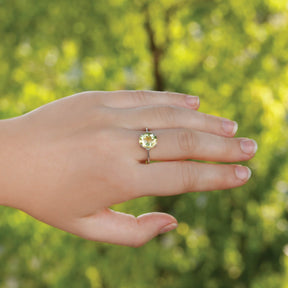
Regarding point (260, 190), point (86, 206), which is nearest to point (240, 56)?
point (260, 190)

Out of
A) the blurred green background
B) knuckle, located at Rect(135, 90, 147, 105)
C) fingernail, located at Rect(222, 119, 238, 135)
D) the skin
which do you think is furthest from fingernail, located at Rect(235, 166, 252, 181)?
the blurred green background

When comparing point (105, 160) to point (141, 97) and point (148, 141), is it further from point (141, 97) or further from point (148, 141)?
point (141, 97)

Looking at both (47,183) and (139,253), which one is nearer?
(47,183)

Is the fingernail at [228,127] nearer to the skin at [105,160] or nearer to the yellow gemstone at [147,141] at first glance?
the skin at [105,160]

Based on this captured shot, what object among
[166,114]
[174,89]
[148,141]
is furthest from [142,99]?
[174,89]

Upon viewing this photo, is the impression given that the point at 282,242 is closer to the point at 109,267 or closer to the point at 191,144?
the point at 109,267

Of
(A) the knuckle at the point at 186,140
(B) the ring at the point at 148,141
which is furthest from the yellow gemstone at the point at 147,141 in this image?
(A) the knuckle at the point at 186,140
